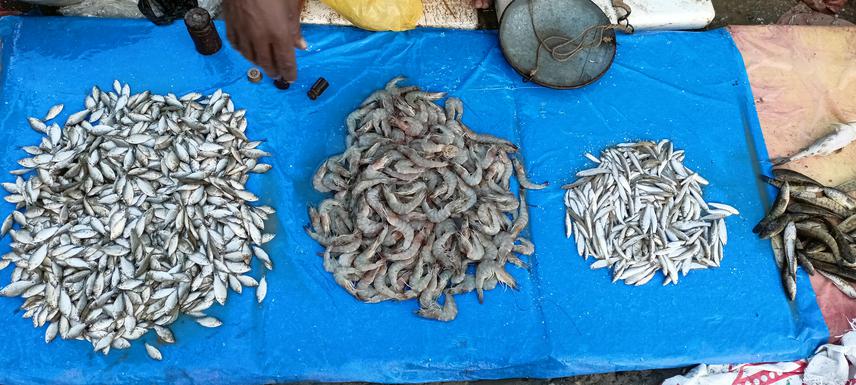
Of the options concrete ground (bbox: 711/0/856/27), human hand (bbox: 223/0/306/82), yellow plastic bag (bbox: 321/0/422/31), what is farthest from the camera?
concrete ground (bbox: 711/0/856/27)

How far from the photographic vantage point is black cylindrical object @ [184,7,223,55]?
151 inches

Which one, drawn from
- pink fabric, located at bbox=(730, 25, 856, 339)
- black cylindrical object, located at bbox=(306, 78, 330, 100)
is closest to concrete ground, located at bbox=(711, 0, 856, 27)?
pink fabric, located at bbox=(730, 25, 856, 339)

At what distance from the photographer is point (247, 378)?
344cm

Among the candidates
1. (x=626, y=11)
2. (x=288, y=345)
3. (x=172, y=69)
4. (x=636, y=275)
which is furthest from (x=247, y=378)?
(x=626, y=11)

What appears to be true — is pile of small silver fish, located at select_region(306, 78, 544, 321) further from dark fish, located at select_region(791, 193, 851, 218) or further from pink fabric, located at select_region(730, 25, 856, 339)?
pink fabric, located at select_region(730, 25, 856, 339)

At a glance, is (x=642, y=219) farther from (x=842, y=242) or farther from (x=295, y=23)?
(x=295, y=23)

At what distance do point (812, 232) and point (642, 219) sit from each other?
128cm

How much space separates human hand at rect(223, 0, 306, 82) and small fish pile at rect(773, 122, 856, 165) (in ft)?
12.8

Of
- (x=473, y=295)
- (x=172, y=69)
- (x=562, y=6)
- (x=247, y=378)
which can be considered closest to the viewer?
(x=247, y=378)

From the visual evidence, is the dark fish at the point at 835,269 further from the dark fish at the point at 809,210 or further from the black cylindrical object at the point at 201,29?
the black cylindrical object at the point at 201,29

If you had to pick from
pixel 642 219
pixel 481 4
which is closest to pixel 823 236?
pixel 642 219

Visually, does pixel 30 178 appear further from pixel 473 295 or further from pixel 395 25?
pixel 473 295

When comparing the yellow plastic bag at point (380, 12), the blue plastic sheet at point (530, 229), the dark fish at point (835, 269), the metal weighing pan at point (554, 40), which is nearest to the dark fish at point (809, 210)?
the blue plastic sheet at point (530, 229)

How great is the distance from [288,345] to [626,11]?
3.79 meters
